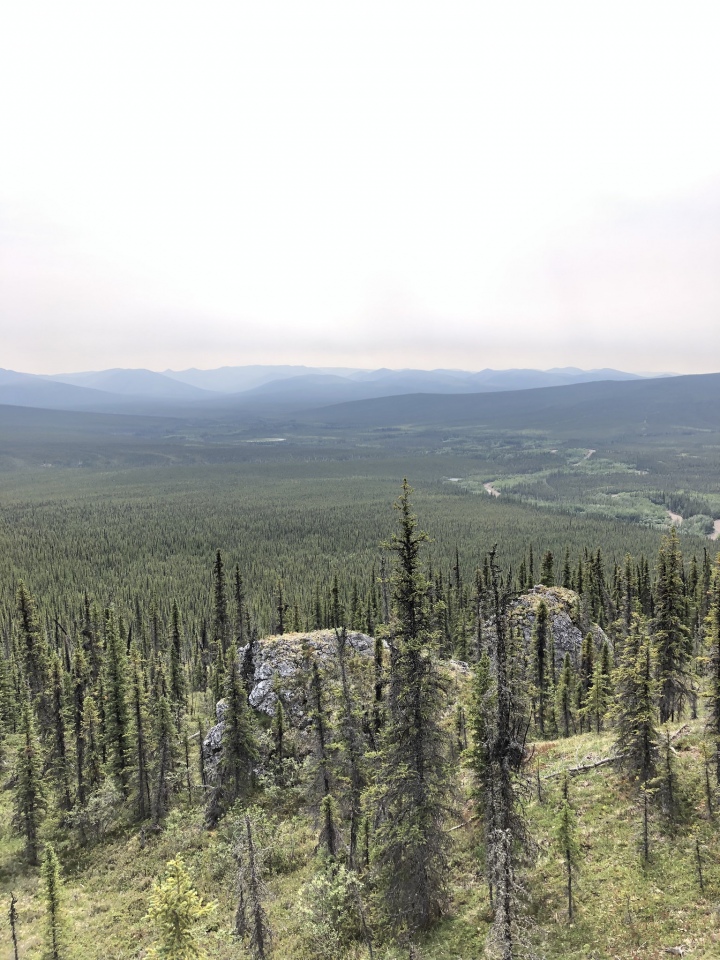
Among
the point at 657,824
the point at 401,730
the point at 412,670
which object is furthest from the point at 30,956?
the point at 657,824

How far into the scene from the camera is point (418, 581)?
63.6ft

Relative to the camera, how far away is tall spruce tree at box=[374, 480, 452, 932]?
19125 millimetres

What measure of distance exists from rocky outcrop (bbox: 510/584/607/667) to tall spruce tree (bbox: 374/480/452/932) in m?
37.3

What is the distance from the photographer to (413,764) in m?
19.4

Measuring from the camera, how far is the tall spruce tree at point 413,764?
19125 millimetres

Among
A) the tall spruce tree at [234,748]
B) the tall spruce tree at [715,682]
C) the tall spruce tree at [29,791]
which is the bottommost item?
the tall spruce tree at [29,791]

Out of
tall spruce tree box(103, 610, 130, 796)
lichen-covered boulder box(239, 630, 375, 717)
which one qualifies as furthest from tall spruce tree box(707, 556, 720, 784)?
tall spruce tree box(103, 610, 130, 796)

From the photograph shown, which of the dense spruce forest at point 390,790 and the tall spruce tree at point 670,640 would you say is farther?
the tall spruce tree at point 670,640

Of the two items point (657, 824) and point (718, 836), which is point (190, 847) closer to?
point (657, 824)

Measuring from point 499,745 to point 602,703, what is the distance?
95.0 feet

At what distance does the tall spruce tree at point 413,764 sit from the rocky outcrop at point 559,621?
3731 cm

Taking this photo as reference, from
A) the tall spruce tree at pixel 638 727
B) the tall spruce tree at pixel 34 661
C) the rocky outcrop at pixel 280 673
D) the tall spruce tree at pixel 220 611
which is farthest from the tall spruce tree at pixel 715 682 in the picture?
the tall spruce tree at pixel 34 661

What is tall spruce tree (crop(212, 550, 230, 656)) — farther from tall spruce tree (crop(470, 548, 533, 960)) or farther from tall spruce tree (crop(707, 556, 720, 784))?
tall spruce tree (crop(707, 556, 720, 784))

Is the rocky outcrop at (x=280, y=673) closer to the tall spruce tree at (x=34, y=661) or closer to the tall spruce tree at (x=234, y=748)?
the tall spruce tree at (x=234, y=748)
